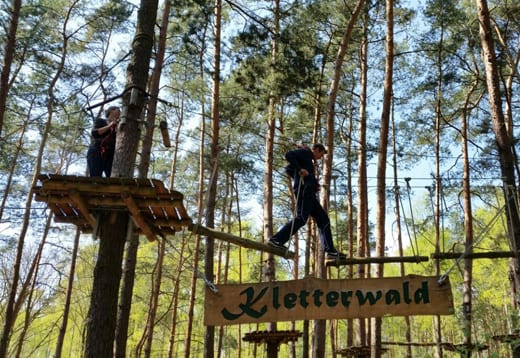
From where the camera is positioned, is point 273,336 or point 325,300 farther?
point 273,336

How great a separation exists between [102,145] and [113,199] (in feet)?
3.03

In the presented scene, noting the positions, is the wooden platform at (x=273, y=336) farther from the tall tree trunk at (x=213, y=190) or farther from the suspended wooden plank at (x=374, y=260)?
the suspended wooden plank at (x=374, y=260)

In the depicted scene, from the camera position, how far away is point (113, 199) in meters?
3.51

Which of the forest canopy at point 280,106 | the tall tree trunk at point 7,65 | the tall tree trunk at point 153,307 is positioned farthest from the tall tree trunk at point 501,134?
the tall tree trunk at point 153,307

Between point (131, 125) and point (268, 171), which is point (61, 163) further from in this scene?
point (131, 125)

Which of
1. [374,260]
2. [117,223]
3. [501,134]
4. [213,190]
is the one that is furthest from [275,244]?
[213,190]

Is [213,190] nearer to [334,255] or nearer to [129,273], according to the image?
[129,273]

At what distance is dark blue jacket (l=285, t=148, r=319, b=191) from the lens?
4.43m

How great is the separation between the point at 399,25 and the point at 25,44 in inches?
305

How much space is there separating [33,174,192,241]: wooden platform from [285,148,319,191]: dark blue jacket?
1.16 meters

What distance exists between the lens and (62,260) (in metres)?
14.6

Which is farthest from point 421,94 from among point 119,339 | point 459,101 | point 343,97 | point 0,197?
point 0,197

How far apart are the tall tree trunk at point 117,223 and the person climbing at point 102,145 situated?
23cm

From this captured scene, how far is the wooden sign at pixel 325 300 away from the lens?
3.23 metres
